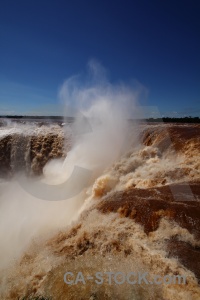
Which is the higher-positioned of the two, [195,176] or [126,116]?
[126,116]

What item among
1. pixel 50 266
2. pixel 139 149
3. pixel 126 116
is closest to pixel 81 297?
pixel 50 266

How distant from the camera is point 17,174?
68.0ft

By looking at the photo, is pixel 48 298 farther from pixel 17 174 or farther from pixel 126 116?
pixel 17 174

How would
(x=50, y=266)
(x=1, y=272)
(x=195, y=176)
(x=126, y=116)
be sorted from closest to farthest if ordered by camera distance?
(x=50, y=266) → (x=1, y=272) → (x=195, y=176) → (x=126, y=116)

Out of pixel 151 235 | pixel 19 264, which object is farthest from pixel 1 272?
pixel 151 235

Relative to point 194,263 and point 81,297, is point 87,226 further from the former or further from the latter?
point 194,263

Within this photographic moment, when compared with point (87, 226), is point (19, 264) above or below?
below

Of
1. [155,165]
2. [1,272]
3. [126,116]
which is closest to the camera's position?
[1,272]

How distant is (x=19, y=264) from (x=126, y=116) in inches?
588

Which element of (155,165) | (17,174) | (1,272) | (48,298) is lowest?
(17,174)

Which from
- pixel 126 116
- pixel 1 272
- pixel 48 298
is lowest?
pixel 1 272

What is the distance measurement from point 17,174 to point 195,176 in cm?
1755

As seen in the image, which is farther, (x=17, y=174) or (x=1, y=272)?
(x=17, y=174)

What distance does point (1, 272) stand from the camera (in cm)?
579
